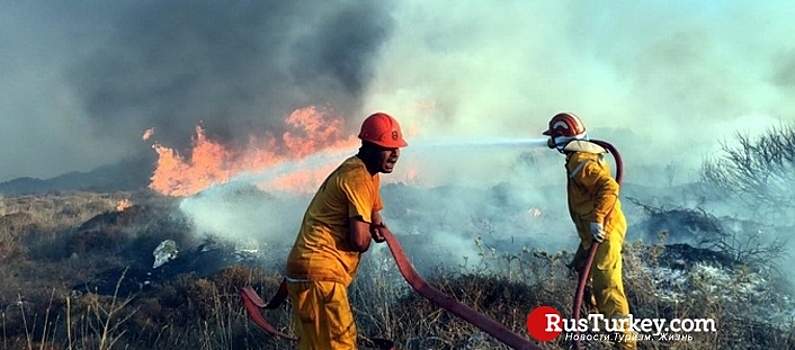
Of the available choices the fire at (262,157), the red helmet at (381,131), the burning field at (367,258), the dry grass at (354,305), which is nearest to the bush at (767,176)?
the burning field at (367,258)

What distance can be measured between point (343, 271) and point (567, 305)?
2792 millimetres

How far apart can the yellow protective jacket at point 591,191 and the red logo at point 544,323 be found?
26.3 inches

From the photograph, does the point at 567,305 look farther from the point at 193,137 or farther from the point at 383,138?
the point at 193,137

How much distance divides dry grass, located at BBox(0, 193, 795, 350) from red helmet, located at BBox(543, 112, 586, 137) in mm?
1503

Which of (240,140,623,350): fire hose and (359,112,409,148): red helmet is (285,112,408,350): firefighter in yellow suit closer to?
(359,112,409,148): red helmet

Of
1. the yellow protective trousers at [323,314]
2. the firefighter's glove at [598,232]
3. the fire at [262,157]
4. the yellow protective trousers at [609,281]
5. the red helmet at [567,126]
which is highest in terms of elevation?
the fire at [262,157]

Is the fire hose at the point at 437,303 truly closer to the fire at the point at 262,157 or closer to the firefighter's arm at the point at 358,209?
the firefighter's arm at the point at 358,209

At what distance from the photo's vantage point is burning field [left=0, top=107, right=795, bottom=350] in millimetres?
6156

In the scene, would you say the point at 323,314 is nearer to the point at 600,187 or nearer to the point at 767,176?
the point at 600,187

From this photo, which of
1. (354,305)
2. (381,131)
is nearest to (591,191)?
(381,131)

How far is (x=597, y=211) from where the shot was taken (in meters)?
5.00

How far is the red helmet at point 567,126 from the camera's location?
547cm

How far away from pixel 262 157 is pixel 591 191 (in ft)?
71.1

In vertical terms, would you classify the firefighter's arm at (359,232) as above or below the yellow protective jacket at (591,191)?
below
